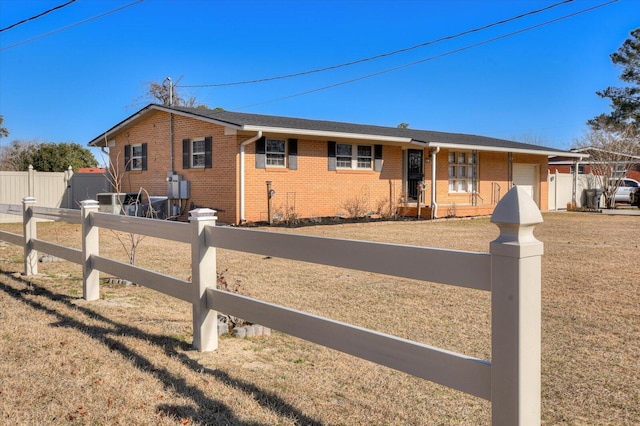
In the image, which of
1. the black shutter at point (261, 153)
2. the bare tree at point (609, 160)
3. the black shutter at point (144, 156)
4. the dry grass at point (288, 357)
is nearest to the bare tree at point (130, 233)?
the dry grass at point (288, 357)

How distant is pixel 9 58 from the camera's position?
24719 mm

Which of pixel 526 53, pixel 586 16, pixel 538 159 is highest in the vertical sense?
Answer: pixel 526 53

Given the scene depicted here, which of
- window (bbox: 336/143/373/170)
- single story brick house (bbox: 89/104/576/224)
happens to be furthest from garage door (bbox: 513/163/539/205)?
window (bbox: 336/143/373/170)

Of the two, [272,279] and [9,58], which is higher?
[9,58]

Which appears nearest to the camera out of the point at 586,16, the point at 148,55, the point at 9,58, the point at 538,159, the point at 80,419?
the point at 80,419

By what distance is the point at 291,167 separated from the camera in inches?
709

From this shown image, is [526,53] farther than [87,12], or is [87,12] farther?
[526,53]

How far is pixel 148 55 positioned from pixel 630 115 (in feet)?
106

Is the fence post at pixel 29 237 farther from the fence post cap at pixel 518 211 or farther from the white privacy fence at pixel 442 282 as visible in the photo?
the fence post cap at pixel 518 211

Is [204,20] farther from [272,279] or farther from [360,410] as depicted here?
[360,410]

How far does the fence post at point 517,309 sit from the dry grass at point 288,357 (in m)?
1.10

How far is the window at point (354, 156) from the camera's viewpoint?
64.1 ft

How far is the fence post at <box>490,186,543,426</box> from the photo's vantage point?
2.15m

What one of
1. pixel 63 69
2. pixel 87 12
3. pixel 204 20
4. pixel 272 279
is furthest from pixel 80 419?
pixel 63 69
